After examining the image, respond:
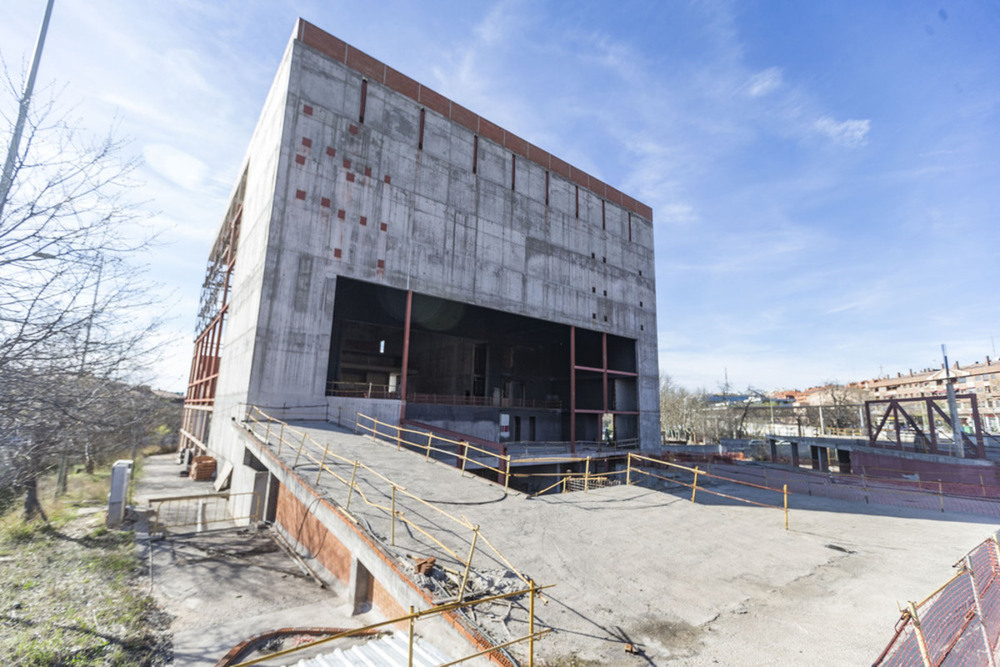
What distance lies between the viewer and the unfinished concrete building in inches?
916

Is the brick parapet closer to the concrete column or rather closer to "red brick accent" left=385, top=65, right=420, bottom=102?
"red brick accent" left=385, top=65, right=420, bottom=102

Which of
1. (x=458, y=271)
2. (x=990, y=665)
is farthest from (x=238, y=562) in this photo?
(x=458, y=271)

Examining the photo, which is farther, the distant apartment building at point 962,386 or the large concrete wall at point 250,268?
the distant apartment building at point 962,386

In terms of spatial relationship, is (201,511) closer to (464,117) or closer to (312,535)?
(312,535)

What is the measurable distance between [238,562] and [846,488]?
2885cm

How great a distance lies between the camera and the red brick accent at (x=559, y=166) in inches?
1460

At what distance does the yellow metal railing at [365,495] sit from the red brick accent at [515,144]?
25.7 metres

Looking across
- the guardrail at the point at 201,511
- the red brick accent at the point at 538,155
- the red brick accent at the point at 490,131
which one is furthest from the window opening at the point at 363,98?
the guardrail at the point at 201,511

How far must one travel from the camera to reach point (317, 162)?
2444cm

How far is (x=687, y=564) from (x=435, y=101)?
3076 centimetres

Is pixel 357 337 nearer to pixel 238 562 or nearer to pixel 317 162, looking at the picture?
pixel 317 162

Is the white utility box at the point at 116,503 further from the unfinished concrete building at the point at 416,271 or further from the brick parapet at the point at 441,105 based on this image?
the brick parapet at the point at 441,105

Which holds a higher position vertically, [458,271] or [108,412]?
[458,271]

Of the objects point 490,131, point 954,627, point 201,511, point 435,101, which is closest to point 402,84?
point 435,101
